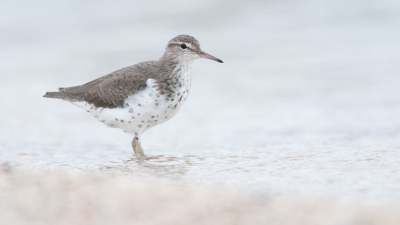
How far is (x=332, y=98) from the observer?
10484mm

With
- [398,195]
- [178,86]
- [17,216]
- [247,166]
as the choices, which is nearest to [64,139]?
[178,86]

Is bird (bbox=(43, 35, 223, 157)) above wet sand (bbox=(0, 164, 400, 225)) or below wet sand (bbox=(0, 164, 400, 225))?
above

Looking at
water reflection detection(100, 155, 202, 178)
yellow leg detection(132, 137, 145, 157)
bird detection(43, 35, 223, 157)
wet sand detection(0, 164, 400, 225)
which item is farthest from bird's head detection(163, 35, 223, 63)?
wet sand detection(0, 164, 400, 225)

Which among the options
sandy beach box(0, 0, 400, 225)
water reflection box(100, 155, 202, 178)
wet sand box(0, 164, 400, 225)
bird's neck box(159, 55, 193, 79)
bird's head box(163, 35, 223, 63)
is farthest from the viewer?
bird's head box(163, 35, 223, 63)

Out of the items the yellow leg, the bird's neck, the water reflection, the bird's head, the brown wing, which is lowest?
the water reflection

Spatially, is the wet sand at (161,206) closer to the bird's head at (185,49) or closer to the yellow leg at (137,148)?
the yellow leg at (137,148)

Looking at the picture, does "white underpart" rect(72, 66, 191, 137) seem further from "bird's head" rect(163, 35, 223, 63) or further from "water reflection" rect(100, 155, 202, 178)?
"water reflection" rect(100, 155, 202, 178)

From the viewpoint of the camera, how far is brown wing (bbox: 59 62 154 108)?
740cm

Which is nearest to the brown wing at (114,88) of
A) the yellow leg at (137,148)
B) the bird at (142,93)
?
the bird at (142,93)

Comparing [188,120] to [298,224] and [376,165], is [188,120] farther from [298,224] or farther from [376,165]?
[298,224]

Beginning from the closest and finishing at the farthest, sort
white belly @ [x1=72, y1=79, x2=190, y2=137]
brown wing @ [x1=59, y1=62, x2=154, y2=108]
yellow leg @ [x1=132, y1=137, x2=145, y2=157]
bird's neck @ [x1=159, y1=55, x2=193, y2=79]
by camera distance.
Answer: white belly @ [x1=72, y1=79, x2=190, y2=137], brown wing @ [x1=59, y1=62, x2=154, y2=108], bird's neck @ [x1=159, y1=55, x2=193, y2=79], yellow leg @ [x1=132, y1=137, x2=145, y2=157]

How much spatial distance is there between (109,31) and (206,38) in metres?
2.80

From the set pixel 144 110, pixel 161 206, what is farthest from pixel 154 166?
pixel 161 206

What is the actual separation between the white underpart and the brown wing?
71mm
